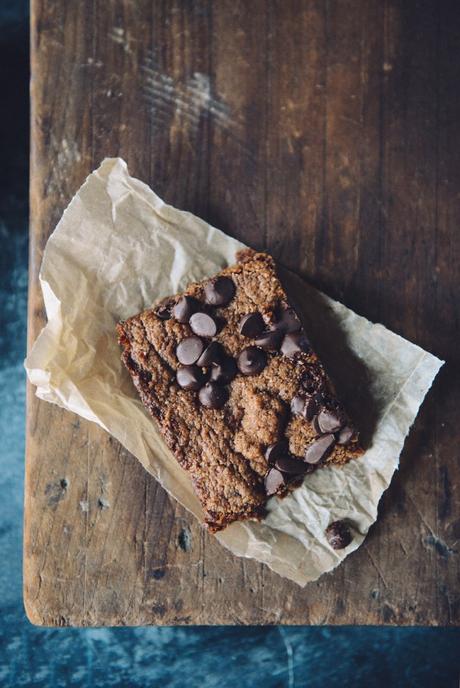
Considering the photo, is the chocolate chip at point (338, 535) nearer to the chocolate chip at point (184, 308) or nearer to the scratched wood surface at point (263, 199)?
the scratched wood surface at point (263, 199)

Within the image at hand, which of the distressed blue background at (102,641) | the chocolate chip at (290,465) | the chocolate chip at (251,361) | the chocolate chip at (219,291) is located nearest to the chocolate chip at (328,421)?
the chocolate chip at (290,465)

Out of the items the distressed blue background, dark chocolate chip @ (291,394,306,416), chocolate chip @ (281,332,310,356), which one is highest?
chocolate chip @ (281,332,310,356)

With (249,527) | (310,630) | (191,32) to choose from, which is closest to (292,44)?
(191,32)

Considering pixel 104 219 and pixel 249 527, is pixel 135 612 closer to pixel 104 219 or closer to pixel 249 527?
pixel 249 527

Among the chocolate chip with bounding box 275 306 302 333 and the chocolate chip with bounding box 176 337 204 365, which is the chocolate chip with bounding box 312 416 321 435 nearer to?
the chocolate chip with bounding box 275 306 302 333

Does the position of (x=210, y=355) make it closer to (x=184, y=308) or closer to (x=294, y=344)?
(x=184, y=308)

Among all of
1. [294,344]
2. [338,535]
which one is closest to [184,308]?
[294,344]

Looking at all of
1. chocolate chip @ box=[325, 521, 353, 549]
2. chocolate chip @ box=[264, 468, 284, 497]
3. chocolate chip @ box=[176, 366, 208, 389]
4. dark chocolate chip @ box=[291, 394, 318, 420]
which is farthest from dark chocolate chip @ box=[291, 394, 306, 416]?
chocolate chip @ box=[325, 521, 353, 549]
